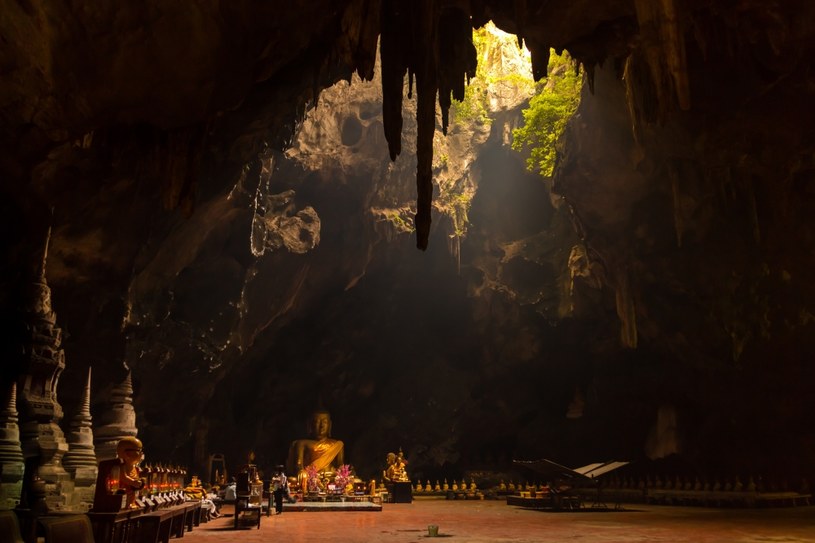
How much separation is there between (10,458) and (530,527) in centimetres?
951

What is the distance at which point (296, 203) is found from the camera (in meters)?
25.2

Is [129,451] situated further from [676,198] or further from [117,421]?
[676,198]

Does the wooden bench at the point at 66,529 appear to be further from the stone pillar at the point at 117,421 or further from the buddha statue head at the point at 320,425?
the buddha statue head at the point at 320,425

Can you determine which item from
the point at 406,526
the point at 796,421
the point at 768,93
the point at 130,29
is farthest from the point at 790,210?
the point at 130,29

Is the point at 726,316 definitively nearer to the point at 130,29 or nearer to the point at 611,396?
the point at 611,396

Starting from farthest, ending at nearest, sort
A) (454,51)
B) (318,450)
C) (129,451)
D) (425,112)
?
1. (318,450)
2. (454,51)
3. (425,112)
4. (129,451)

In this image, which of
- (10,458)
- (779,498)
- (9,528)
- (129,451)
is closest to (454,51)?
(129,451)

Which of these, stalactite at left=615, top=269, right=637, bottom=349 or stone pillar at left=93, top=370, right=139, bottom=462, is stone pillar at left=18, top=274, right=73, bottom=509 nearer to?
stone pillar at left=93, top=370, right=139, bottom=462

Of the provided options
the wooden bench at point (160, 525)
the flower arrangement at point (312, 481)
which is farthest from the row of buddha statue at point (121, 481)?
the flower arrangement at point (312, 481)

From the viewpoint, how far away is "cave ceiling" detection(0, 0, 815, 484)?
11.1 m

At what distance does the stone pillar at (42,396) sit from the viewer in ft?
33.3

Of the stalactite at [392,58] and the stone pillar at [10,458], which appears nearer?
the stone pillar at [10,458]

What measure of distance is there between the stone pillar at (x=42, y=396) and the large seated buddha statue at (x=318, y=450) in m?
16.1

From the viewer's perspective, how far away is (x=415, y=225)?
1684 centimetres
